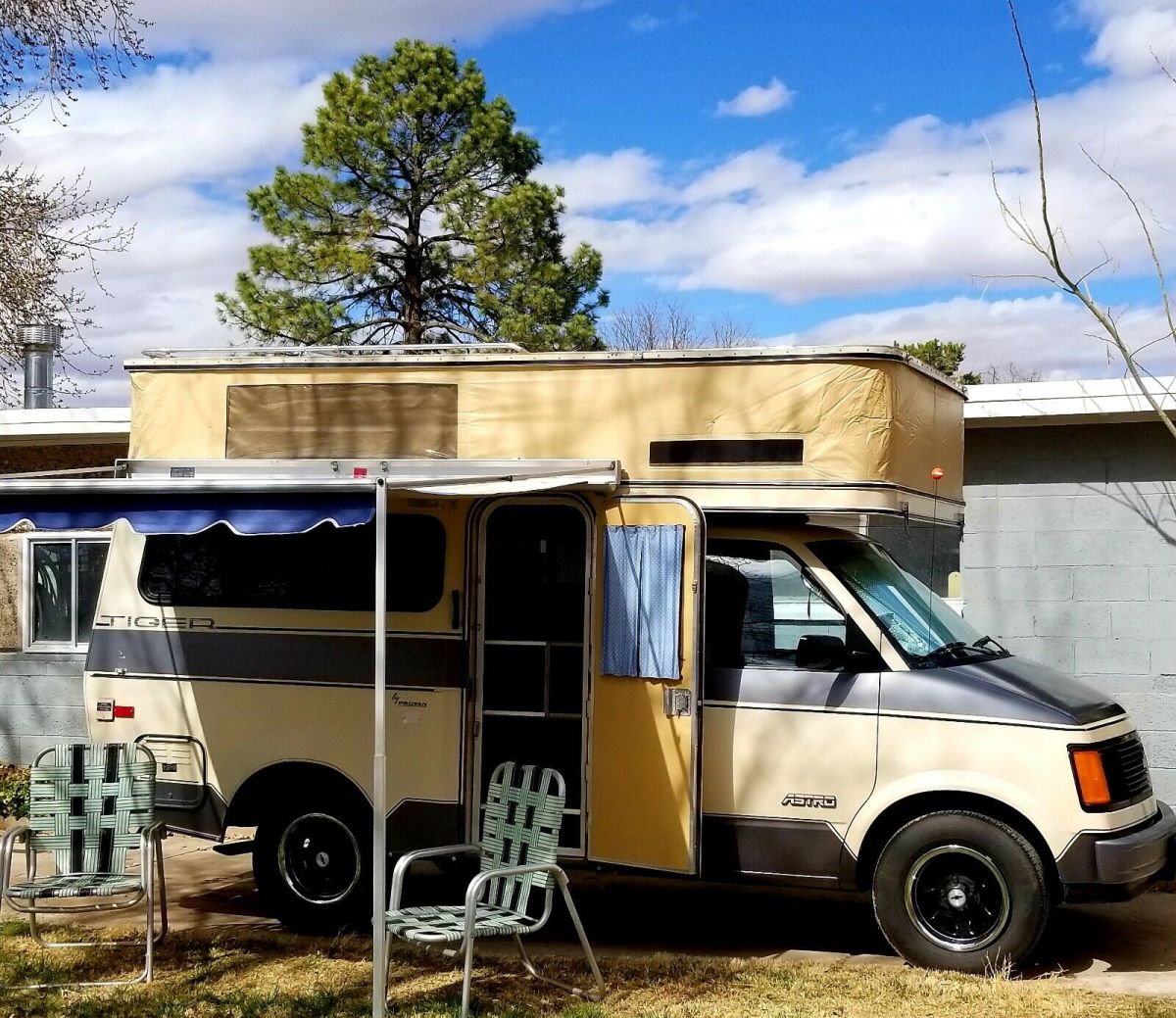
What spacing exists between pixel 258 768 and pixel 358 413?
1.94m

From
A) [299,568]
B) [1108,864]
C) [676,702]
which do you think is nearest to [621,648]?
[676,702]

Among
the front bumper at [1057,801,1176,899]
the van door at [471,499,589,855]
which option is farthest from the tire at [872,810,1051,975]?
the van door at [471,499,589,855]

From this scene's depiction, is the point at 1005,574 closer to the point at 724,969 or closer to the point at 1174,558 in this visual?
the point at 1174,558

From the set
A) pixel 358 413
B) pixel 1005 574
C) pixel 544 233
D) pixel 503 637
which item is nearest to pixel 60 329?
pixel 358 413

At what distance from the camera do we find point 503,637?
7496 millimetres

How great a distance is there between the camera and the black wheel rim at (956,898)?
663cm

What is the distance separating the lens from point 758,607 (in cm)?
715

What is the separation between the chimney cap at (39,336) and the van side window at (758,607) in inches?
302

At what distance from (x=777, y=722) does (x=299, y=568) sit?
267 cm

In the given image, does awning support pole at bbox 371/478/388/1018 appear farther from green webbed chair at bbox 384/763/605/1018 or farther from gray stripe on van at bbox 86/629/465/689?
gray stripe on van at bbox 86/629/465/689

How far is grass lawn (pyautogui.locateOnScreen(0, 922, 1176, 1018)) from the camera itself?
608 centimetres

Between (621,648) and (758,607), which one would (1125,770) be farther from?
(621,648)

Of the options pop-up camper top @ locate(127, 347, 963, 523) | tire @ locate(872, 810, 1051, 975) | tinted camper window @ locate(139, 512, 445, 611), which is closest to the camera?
tire @ locate(872, 810, 1051, 975)

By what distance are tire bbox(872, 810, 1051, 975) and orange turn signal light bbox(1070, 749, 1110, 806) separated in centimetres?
35
